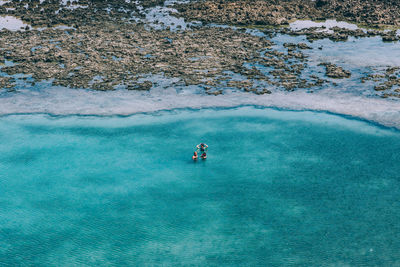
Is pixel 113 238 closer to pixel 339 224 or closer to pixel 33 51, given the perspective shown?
pixel 339 224

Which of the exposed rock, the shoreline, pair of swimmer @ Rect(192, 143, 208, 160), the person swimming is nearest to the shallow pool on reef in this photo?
pair of swimmer @ Rect(192, 143, 208, 160)

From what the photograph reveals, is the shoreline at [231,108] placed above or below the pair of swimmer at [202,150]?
above

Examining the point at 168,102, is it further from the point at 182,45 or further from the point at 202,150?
the point at 182,45

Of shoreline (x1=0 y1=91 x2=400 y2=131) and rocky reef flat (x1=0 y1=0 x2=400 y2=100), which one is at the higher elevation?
rocky reef flat (x1=0 y1=0 x2=400 y2=100)

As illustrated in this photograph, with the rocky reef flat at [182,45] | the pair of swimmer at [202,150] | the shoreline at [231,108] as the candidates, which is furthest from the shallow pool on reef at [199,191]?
the rocky reef flat at [182,45]

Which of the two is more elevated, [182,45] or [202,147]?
[182,45]

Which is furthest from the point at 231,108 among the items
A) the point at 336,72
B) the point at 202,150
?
the point at 336,72

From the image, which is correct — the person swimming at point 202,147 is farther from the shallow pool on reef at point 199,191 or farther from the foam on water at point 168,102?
the foam on water at point 168,102

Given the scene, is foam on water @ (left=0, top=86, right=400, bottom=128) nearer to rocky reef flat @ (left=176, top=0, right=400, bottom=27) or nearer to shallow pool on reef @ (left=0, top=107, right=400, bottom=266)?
shallow pool on reef @ (left=0, top=107, right=400, bottom=266)

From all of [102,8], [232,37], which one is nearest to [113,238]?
[232,37]
